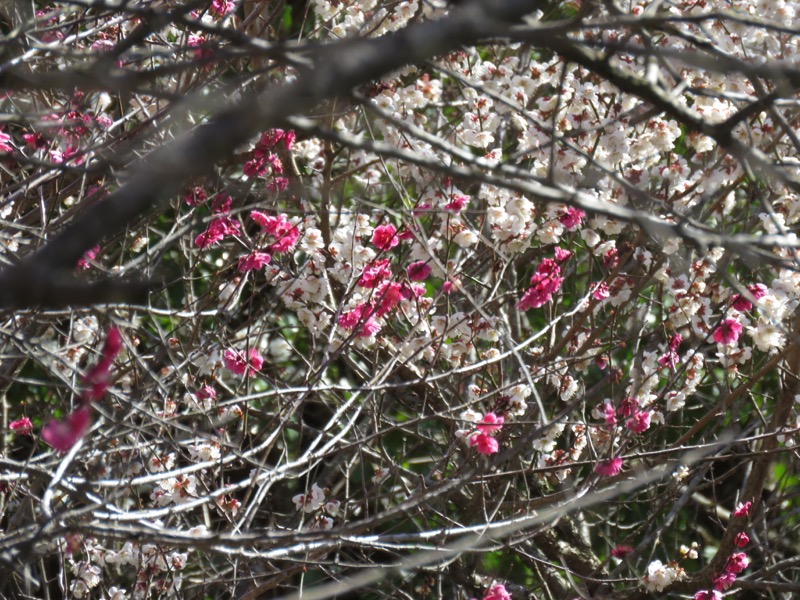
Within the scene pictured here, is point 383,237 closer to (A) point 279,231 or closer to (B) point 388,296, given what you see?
(B) point 388,296

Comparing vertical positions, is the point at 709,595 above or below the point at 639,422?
below

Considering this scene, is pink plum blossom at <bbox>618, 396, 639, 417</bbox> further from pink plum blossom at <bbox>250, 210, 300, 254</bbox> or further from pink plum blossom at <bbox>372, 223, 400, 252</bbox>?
pink plum blossom at <bbox>250, 210, 300, 254</bbox>

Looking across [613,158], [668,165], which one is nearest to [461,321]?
[613,158]

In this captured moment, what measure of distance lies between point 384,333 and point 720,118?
1.59 m

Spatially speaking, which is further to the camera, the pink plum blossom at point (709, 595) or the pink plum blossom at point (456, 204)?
the pink plum blossom at point (456, 204)

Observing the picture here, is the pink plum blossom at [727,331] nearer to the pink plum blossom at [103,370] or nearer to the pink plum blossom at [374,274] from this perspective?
the pink plum blossom at [374,274]

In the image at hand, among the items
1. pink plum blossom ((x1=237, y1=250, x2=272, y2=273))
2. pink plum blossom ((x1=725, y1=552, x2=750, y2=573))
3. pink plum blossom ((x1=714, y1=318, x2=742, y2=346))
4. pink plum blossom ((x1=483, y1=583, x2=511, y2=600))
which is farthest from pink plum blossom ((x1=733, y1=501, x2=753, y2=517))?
pink plum blossom ((x1=237, y1=250, x2=272, y2=273))

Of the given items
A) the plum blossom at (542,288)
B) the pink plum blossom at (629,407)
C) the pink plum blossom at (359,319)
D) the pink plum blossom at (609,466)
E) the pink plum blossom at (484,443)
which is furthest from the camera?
the pink plum blossom at (629,407)

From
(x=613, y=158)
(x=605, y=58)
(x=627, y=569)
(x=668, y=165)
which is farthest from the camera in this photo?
(x=627, y=569)

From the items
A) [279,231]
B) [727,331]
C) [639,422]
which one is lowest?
[639,422]

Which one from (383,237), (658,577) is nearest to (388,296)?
(383,237)

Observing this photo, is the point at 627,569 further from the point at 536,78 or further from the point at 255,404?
the point at 536,78

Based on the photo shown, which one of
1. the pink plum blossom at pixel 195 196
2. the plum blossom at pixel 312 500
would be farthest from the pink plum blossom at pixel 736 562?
the pink plum blossom at pixel 195 196

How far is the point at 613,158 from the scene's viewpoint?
354 centimetres
